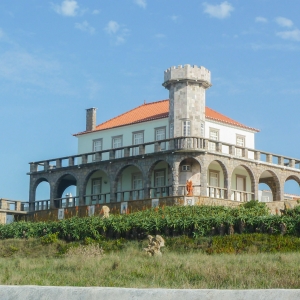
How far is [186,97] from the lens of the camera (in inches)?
1697

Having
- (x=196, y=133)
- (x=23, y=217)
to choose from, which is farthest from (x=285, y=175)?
(x=23, y=217)

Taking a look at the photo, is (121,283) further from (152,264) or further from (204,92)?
(204,92)

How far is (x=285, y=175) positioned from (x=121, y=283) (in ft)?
109

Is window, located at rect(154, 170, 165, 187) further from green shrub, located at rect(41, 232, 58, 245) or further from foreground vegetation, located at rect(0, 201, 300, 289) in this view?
green shrub, located at rect(41, 232, 58, 245)

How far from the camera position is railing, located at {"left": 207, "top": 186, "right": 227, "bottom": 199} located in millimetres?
42019

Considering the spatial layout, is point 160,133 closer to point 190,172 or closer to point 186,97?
Answer: point 186,97

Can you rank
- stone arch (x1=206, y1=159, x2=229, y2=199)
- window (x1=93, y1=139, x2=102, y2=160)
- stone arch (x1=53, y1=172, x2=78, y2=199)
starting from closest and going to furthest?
stone arch (x1=206, y1=159, x2=229, y2=199) → stone arch (x1=53, y1=172, x2=78, y2=199) → window (x1=93, y1=139, x2=102, y2=160)

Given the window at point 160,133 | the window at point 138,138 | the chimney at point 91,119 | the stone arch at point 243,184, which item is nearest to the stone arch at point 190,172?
the stone arch at point 243,184

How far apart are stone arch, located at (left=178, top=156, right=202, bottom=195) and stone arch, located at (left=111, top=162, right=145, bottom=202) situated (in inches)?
107

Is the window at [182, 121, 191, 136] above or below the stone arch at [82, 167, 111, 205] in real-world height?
above

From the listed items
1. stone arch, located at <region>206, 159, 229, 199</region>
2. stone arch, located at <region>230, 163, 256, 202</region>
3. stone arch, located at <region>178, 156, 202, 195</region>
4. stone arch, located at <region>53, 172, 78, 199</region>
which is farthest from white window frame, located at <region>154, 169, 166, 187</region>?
stone arch, located at <region>53, 172, 78, 199</region>

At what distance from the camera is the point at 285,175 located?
152 ft

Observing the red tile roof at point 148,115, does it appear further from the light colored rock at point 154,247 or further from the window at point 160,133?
the light colored rock at point 154,247

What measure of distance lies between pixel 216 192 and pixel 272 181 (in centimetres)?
617
